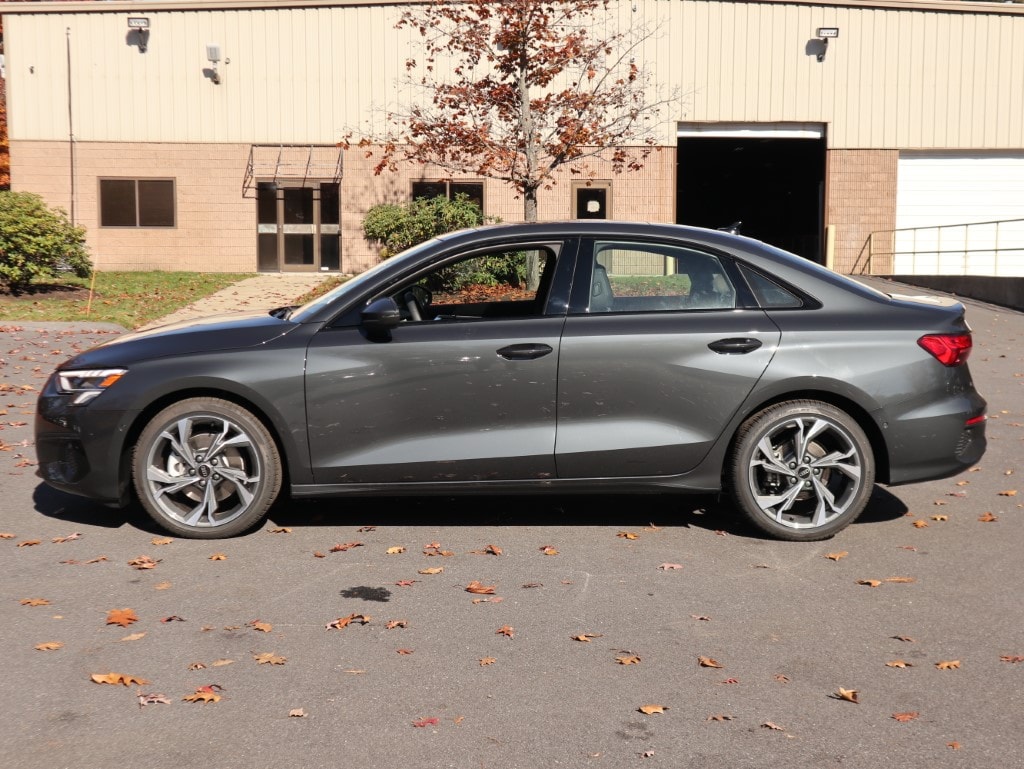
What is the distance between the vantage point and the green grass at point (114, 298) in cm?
Answer: 1781

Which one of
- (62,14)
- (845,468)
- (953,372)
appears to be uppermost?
(62,14)

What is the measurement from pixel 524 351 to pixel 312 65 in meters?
23.5

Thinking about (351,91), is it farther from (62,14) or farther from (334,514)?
(334,514)

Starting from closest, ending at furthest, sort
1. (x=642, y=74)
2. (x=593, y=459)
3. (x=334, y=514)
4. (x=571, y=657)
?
(x=571, y=657), (x=593, y=459), (x=334, y=514), (x=642, y=74)

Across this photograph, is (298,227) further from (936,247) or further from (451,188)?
(936,247)

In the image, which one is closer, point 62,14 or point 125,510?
point 125,510

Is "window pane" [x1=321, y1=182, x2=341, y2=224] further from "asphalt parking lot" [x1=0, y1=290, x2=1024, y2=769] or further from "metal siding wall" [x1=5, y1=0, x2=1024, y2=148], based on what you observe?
"asphalt parking lot" [x1=0, y1=290, x2=1024, y2=769]

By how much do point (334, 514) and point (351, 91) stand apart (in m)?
22.7

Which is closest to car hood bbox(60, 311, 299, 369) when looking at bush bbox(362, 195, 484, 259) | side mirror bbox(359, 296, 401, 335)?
side mirror bbox(359, 296, 401, 335)

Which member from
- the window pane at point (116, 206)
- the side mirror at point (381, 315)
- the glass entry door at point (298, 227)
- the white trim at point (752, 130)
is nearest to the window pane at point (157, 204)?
the window pane at point (116, 206)

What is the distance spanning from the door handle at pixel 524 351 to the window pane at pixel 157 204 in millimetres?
23998

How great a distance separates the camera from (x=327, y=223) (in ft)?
93.1

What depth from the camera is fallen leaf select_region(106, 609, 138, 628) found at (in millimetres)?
4863

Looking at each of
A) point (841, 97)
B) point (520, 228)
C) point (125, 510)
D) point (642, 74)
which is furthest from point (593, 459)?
point (841, 97)
